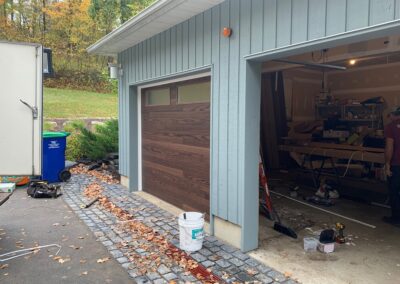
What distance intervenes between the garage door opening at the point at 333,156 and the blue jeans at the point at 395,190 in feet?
0.81

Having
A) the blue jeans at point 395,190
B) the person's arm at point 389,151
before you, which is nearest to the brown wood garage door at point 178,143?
the person's arm at point 389,151

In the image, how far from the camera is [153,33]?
18.0 feet

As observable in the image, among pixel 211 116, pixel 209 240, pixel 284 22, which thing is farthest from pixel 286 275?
pixel 284 22

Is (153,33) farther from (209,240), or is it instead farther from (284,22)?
(209,240)

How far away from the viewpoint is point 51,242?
4105 mm

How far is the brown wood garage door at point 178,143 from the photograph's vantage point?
4738mm

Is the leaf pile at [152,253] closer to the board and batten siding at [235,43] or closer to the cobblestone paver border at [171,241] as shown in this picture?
the cobblestone paver border at [171,241]

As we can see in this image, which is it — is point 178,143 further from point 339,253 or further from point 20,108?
point 339,253

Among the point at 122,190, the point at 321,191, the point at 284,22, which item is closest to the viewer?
the point at 284,22

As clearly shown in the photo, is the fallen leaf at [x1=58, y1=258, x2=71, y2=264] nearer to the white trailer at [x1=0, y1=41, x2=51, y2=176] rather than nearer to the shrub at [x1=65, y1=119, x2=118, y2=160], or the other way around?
the white trailer at [x1=0, y1=41, x2=51, y2=176]

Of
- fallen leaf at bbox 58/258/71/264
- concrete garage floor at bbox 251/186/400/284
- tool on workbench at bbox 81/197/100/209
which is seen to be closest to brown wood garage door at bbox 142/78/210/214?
tool on workbench at bbox 81/197/100/209

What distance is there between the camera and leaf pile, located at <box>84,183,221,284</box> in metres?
3.31

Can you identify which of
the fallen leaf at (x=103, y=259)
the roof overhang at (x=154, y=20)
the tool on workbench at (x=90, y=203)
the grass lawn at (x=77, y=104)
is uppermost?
the roof overhang at (x=154, y=20)

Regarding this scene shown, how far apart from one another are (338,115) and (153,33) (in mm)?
5196
